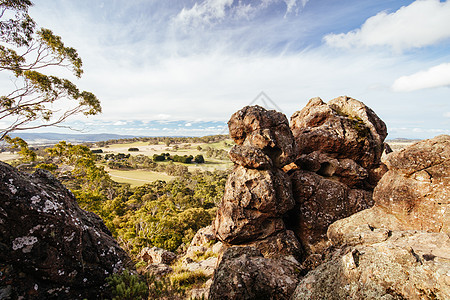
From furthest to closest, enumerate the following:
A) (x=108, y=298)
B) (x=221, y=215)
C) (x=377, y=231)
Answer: (x=221, y=215)
(x=377, y=231)
(x=108, y=298)

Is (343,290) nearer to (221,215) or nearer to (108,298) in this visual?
(108,298)

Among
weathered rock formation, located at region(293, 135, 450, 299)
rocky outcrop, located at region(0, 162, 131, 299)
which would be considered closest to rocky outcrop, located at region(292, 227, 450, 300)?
weathered rock formation, located at region(293, 135, 450, 299)

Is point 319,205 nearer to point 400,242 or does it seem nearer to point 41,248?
point 400,242

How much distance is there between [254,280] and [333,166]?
12.7 metres

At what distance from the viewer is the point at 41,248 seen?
627 centimetres

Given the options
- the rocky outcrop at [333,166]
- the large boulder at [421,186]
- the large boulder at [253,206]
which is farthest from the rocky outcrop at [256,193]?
the large boulder at [421,186]

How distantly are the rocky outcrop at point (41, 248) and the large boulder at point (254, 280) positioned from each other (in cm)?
444

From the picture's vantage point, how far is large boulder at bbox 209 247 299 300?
6.34m

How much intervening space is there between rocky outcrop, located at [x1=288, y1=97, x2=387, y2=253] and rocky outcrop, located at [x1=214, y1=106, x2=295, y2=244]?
6.33 ft

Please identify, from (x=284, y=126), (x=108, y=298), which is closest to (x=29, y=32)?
(x=108, y=298)

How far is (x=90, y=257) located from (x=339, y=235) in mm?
11399

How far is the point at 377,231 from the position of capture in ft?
25.3

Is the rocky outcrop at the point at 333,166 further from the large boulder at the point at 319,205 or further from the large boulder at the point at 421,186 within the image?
the large boulder at the point at 421,186

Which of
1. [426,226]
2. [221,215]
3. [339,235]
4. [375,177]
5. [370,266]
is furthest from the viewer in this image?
[375,177]
